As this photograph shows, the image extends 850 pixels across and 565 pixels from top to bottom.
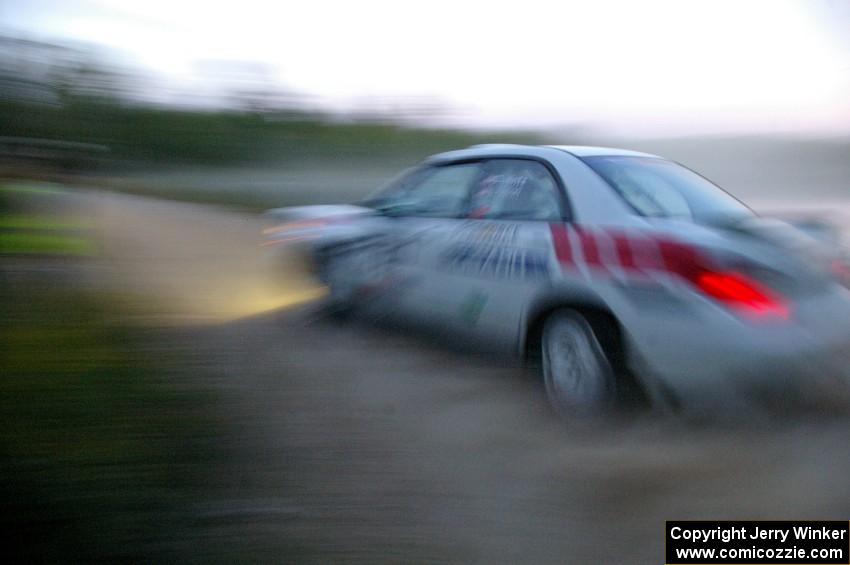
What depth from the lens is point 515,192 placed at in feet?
17.1

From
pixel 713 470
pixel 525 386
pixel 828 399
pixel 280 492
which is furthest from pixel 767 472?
pixel 280 492

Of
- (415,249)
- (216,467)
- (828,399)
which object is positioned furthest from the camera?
(415,249)

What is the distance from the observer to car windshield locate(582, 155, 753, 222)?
462 centimetres

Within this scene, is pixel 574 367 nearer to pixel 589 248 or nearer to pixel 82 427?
pixel 589 248

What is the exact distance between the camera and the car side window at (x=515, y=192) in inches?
195

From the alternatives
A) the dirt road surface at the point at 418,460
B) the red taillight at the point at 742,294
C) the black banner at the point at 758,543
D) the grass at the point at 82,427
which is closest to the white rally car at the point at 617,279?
the red taillight at the point at 742,294

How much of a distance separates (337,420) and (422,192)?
110 inches

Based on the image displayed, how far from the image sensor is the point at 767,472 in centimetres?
389

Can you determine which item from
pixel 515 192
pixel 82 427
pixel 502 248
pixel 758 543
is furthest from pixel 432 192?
pixel 82 427

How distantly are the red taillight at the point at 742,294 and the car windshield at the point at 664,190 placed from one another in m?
0.60

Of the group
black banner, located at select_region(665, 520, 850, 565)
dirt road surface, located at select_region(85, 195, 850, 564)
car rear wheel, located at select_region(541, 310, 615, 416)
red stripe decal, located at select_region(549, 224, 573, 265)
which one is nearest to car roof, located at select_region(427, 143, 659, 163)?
red stripe decal, located at select_region(549, 224, 573, 265)

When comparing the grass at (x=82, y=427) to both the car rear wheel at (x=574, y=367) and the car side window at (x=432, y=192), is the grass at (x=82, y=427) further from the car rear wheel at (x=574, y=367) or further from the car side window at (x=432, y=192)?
the car side window at (x=432, y=192)

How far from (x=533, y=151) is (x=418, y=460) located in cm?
226

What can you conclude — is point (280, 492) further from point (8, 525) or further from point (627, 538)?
point (627, 538)
